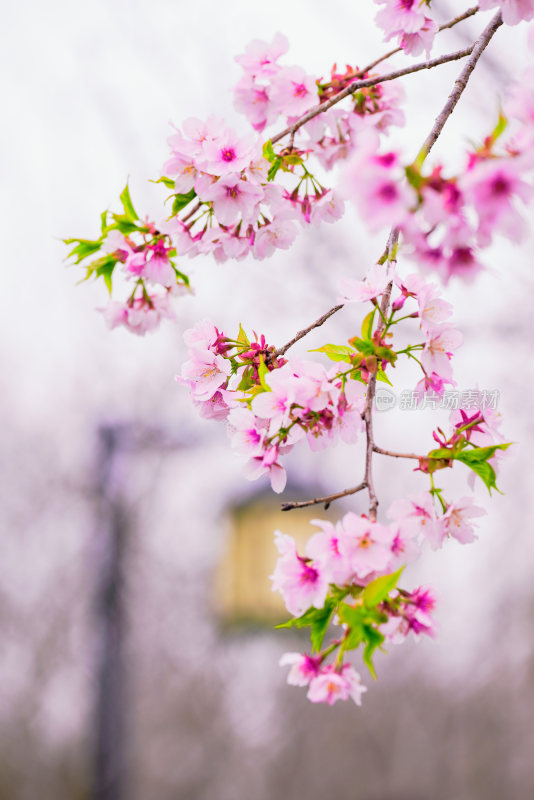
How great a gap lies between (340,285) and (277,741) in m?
6.05

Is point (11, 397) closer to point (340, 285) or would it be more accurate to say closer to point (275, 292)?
point (275, 292)

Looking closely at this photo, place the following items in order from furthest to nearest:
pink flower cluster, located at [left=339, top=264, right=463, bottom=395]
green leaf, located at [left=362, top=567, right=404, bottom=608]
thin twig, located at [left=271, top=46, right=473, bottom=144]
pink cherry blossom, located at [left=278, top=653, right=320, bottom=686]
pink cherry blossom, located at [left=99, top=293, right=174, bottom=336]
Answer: pink cherry blossom, located at [left=99, top=293, right=174, bottom=336] → thin twig, located at [left=271, top=46, right=473, bottom=144] → pink flower cluster, located at [left=339, top=264, right=463, bottom=395] → pink cherry blossom, located at [left=278, top=653, right=320, bottom=686] → green leaf, located at [left=362, top=567, right=404, bottom=608]

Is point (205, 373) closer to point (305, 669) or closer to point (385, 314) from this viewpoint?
point (385, 314)

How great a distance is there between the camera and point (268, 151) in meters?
0.99

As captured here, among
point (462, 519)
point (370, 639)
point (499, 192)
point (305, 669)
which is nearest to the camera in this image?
point (499, 192)

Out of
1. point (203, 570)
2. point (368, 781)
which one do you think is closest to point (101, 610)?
point (203, 570)

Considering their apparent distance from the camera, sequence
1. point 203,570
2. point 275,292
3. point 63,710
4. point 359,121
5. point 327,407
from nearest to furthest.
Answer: point 327,407
point 359,121
point 275,292
point 63,710
point 203,570

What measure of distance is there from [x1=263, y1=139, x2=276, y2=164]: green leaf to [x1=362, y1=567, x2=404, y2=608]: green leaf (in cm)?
60

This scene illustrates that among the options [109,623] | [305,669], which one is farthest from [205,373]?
[109,623]

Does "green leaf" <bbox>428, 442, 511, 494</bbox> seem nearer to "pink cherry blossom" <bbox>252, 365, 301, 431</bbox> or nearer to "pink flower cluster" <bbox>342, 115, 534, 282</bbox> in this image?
"pink cherry blossom" <bbox>252, 365, 301, 431</bbox>

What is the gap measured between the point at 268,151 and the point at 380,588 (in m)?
0.61

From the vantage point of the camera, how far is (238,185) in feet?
3.13

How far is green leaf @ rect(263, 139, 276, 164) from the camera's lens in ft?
3.23

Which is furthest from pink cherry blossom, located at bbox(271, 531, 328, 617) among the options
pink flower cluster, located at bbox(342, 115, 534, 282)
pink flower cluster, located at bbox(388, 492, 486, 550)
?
pink flower cluster, located at bbox(342, 115, 534, 282)
